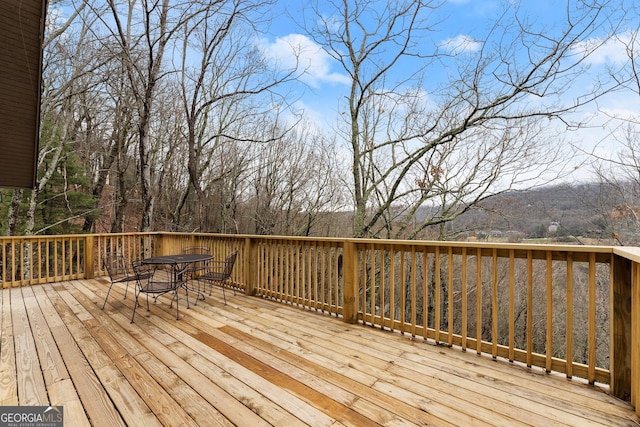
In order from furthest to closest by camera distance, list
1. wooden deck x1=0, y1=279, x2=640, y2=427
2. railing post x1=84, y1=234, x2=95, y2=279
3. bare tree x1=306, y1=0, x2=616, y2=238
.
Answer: bare tree x1=306, y1=0, x2=616, y2=238 < railing post x1=84, y1=234, x2=95, y2=279 < wooden deck x1=0, y1=279, x2=640, y2=427

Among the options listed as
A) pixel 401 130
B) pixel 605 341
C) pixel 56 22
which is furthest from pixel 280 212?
pixel 605 341

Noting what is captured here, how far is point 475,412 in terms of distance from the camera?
1728 mm

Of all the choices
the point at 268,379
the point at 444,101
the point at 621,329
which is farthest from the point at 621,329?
the point at 444,101

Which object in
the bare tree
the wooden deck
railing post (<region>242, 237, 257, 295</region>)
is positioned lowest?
the wooden deck

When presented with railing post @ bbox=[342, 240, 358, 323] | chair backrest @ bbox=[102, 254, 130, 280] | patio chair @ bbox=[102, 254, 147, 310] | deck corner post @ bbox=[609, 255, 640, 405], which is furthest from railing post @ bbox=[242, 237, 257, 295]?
deck corner post @ bbox=[609, 255, 640, 405]

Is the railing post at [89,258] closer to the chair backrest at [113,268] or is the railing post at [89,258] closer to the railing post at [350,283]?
the chair backrest at [113,268]

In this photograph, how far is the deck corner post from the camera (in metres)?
1.86

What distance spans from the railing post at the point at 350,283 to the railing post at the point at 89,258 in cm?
547

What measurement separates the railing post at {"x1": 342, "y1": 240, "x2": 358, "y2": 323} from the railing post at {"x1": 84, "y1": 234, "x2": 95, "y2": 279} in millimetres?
5471

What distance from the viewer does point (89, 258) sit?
5676 mm

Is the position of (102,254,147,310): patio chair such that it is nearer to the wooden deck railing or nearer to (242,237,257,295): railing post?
the wooden deck railing

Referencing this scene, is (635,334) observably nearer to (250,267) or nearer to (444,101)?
(250,267)

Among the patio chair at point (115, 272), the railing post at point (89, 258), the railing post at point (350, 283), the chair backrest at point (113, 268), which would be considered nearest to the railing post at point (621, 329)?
the railing post at point (350, 283)

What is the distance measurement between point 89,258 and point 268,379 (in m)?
5.63
